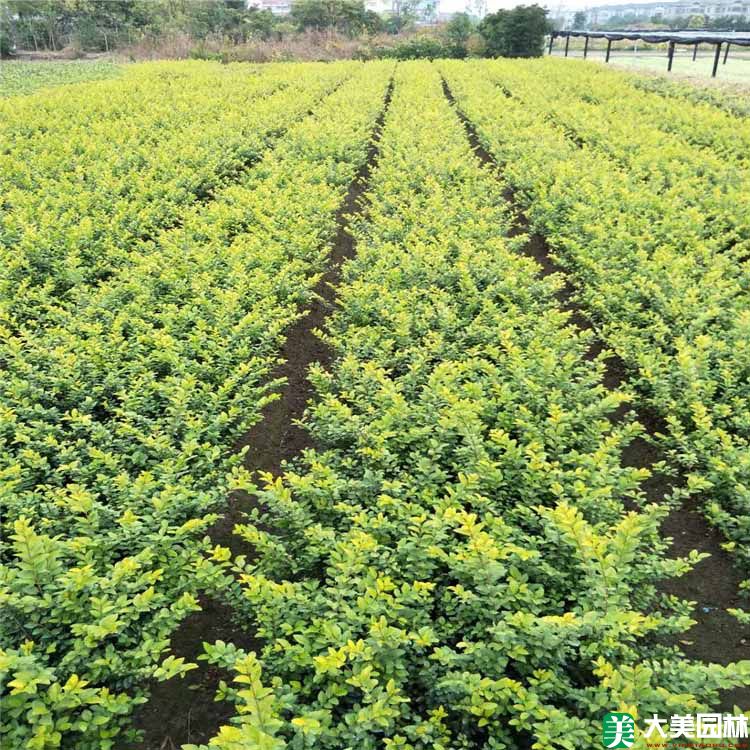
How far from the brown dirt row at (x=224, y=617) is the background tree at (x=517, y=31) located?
129ft

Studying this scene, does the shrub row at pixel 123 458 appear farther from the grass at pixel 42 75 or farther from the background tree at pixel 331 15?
the background tree at pixel 331 15

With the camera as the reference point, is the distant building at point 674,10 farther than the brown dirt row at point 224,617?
Yes

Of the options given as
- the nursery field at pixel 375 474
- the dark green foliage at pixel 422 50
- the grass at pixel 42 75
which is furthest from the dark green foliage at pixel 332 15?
the nursery field at pixel 375 474

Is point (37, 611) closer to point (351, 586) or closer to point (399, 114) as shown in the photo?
point (351, 586)

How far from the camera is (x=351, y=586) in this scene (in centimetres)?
287

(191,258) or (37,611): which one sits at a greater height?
(191,258)

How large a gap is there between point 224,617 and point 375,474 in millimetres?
1276

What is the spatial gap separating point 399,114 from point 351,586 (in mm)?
15179

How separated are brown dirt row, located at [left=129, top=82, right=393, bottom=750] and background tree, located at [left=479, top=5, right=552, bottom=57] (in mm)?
39338

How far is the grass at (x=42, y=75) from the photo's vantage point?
81.9 feet

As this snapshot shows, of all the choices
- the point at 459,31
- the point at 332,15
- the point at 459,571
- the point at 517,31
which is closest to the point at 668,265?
the point at 459,571

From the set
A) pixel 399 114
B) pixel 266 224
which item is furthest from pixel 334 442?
pixel 399 114

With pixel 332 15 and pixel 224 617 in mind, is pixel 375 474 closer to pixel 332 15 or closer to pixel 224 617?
pixel 224 617

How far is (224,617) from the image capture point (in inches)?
139
